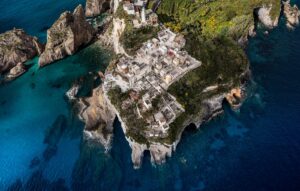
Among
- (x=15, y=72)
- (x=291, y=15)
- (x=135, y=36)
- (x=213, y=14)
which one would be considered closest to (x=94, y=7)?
(x=135, y=36)

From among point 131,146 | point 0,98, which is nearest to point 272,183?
point 131,146

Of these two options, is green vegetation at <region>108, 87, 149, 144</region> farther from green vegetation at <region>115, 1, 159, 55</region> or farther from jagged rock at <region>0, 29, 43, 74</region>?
jagged rock at <region>0, 29, 43, 74</region>

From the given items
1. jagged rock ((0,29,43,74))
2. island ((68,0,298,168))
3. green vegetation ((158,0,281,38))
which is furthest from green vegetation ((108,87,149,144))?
jagged rock ((0,29,43,74))

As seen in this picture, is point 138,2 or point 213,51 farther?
point 138,2

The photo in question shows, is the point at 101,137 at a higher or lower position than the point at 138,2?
lower

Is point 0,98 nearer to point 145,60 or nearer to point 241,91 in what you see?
point 145,60

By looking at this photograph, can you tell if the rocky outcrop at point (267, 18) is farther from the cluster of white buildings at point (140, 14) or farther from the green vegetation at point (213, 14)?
the cluster of white buildings at point (140, 14)
